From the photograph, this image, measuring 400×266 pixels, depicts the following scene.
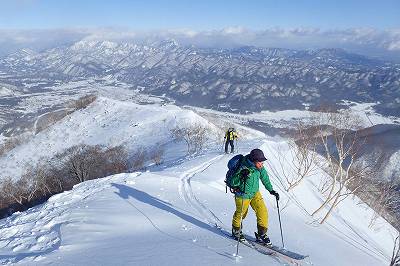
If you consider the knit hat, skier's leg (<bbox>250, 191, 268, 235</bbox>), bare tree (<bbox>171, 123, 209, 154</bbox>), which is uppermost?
the knit hat

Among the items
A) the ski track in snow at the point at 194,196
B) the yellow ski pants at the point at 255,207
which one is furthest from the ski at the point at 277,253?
the ski track in snow at the point at 194,196

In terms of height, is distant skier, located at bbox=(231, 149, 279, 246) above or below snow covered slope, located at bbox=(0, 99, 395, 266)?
above

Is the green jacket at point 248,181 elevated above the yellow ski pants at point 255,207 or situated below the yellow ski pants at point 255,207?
above

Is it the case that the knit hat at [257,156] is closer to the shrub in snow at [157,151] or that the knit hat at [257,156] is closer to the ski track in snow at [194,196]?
the ski track in snow at [194,196]

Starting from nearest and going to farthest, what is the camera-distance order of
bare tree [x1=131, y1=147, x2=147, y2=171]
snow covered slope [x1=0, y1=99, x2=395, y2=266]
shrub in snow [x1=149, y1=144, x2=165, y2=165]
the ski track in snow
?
snow covered slope [x1=0, y1=99, x2=395, y2=266] < the ski track in snow < bare tree [x1=131, y1=147, x2=147, y2=171] < shrub in snow [x1=149, y1=144, x2=165, y2=165]

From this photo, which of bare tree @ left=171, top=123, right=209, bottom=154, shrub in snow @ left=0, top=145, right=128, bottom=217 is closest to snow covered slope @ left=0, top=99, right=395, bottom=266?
shrub in snow @ left=0, top=145, right=128, bottom=217

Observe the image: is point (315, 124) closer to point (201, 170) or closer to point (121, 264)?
point (201, 170)

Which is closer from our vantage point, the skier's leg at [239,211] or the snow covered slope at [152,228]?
the snow covered slope at [152,228]

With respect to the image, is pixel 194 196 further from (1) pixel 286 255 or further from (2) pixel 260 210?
(1) pixel 286 255

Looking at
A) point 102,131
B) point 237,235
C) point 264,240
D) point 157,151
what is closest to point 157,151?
point 157,151

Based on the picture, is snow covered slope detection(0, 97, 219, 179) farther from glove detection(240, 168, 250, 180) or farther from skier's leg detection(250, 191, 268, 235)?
glove detection(240, 168, 250, 180)

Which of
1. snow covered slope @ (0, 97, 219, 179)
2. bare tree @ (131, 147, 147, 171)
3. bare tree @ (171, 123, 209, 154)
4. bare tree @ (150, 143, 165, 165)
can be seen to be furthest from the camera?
snow covered slope @ (0, 97, 219, 179)

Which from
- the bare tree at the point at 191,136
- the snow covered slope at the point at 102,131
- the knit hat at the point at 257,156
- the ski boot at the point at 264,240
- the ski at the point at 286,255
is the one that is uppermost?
the knit hat at the point at 257,156

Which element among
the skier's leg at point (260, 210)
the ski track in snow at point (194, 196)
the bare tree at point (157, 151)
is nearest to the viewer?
the skier's leg at point (260, 210)
